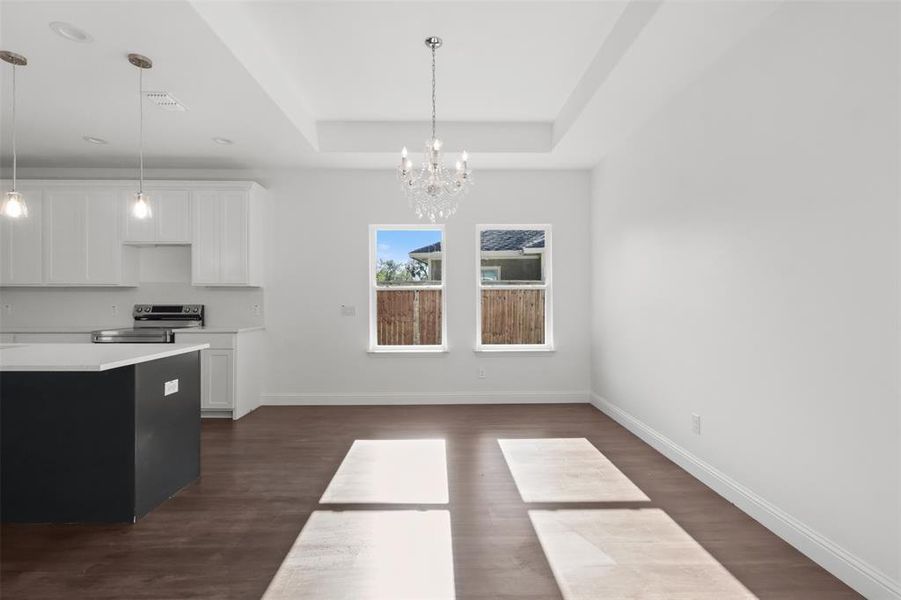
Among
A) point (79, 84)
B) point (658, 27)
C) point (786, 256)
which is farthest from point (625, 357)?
point (79, 84)

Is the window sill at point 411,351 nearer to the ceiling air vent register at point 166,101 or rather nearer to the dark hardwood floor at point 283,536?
the dark hardwood floor at point 283,536

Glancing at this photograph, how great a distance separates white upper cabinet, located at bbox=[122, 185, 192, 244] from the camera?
16.7 feet

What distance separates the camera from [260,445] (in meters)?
3.99

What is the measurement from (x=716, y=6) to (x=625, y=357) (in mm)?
2994

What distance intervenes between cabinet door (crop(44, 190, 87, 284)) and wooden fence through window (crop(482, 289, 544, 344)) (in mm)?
4561

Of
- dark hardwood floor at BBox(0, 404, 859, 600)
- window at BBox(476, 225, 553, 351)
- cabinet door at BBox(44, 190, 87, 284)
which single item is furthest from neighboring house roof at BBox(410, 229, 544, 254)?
cabinet door at BBox(44, 190, 87, 284)

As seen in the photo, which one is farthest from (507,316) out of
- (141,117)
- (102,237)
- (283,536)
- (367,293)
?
(102,237)

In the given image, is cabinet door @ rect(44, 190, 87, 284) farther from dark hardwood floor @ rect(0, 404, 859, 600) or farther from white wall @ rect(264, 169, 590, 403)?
dark hardwood floor @ rect(0, 404, 859, 600)

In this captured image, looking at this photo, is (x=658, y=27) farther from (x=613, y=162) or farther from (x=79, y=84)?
(x=79, y=84)

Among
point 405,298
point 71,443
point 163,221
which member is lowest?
point 71,443

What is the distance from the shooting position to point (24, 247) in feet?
16.5

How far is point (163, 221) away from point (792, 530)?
5.98 metres

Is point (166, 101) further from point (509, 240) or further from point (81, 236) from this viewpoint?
point (509, 240)

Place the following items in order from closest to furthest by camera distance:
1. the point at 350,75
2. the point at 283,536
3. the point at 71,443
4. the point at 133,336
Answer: the point at 283,536, the point at 71,443, the point at 350,75, the point at 133,336
